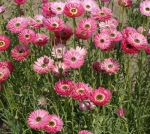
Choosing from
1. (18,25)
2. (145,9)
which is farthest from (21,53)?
(145,9)

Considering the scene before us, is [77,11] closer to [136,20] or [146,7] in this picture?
[146,7]

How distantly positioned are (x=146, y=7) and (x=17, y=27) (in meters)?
0.94

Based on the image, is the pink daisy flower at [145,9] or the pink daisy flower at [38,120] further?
the pink daisy flower at [145,9]

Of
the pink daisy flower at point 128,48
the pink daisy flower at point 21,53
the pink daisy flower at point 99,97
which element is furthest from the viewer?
the pink daisy flower at point 21,53

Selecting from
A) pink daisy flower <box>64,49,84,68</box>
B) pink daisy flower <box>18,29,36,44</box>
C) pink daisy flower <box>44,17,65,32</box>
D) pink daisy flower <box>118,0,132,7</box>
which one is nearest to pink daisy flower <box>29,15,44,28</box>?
pink daisy flower <box>18,29,36,44</box>

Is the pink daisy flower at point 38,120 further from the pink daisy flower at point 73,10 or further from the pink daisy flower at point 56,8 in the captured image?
the pink daisy flower at point 56,8

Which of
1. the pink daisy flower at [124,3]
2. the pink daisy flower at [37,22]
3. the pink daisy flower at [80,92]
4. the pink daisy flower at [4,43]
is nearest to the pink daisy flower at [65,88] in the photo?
the pink daisy flower at [80,92]

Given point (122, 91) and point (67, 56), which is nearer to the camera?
point (67, 56)

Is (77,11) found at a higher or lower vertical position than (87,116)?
higher

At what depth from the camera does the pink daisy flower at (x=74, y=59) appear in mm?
2066

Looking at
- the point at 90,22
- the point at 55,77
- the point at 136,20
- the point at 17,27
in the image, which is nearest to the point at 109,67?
the point at 90,22

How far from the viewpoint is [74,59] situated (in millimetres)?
2090

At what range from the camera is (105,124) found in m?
2.35

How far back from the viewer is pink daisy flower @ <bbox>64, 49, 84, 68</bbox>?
207cm
